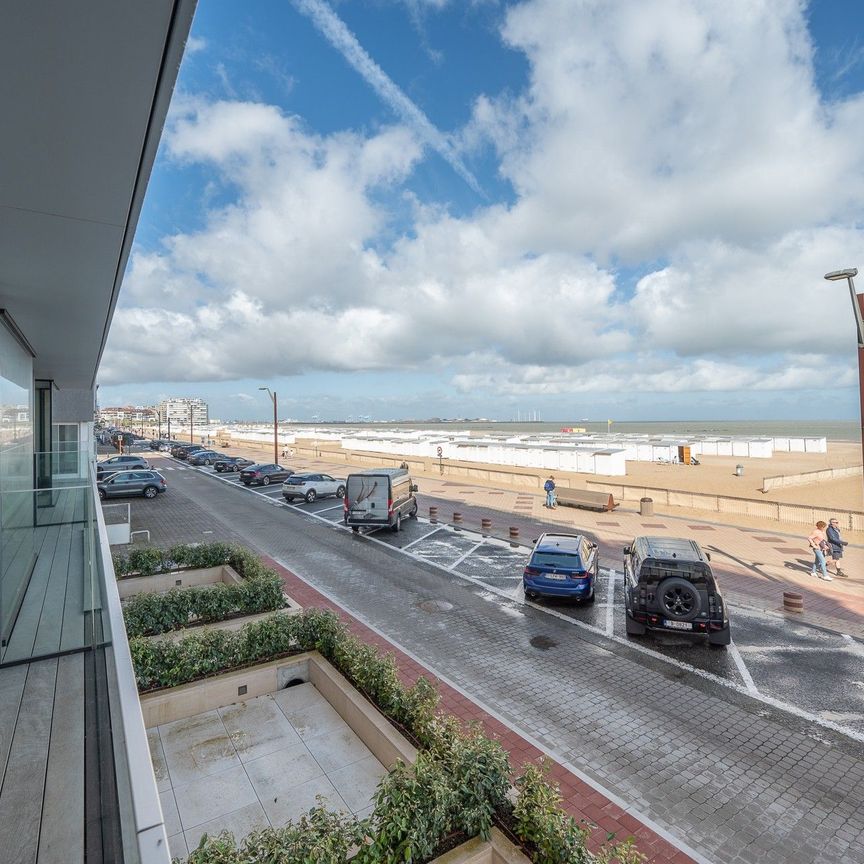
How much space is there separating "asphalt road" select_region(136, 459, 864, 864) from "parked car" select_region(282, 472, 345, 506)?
1318 cm

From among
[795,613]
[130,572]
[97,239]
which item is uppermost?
[97,239]

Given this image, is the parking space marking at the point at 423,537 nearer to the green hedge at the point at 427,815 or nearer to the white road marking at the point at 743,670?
the white road marking at the point at 743,670

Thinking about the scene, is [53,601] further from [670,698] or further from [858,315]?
[858,315]

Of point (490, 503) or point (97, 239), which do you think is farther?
point (490, 503)

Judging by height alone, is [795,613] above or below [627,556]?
below

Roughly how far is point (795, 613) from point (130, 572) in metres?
15.6

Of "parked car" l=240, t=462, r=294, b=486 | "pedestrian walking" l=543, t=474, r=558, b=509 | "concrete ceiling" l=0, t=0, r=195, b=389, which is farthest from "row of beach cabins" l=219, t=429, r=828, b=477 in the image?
"concrete ceiling" l=0, t=0, r=195, b=389

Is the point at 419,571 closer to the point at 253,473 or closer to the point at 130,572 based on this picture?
the point at 130,572

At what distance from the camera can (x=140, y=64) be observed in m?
2.64

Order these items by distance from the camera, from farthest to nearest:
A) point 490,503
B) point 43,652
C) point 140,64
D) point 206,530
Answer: point 490,503, point 206,530, point 43,652, point 140,64

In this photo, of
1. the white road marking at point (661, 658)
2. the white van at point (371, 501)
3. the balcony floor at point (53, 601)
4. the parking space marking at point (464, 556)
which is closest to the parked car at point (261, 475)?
the white van at point (371, 501)

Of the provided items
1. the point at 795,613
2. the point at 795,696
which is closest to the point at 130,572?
the point at 795,696

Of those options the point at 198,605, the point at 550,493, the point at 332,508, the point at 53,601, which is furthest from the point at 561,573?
the point at 332,508

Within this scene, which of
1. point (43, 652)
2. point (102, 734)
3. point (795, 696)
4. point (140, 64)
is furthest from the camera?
point (795, 696)
